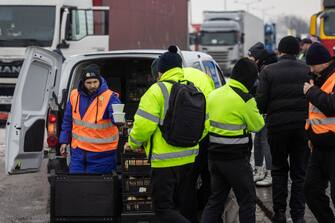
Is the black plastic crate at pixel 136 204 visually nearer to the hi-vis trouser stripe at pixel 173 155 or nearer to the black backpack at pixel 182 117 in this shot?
the hi-vis trouser stripe at pixel 173 155

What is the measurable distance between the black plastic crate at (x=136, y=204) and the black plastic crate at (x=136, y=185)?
7cm

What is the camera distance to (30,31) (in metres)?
16.5

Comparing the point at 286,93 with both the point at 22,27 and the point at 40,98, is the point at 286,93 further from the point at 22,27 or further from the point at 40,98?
→ the point at 22,27

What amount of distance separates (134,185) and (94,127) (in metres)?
0.70

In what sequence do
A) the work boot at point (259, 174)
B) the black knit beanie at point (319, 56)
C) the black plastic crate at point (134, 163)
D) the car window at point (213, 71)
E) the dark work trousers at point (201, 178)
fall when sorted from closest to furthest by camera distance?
the black knit beanie at point (319, 56) → the dark work trousers at point (201, 178) → the black plastic crate at point (134, 163) → the car window at point (213, 71) → the work boot at point (259, 174)

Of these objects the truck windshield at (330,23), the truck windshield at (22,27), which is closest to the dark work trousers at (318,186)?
the truck windshield at (22,27)

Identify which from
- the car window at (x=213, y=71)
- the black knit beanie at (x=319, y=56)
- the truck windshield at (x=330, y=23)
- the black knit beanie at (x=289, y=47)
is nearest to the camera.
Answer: the black knit beanie at (x=319, y=56)

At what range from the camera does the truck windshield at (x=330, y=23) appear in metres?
19.9

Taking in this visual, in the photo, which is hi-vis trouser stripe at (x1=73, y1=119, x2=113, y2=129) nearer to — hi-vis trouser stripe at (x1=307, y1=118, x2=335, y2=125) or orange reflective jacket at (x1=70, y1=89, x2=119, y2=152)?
orange reflective jacket at (x1=70, y1=89, x2=119, y2=152)

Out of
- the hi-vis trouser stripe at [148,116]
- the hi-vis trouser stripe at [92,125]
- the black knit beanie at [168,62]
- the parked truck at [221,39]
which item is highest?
the black knit beanie at [168,62]

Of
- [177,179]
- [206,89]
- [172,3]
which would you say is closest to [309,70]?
[206,89]

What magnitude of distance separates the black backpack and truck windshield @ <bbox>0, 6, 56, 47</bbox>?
1080 cm

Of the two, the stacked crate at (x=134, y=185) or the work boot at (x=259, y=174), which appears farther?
the work boot at (x=259, y=174)

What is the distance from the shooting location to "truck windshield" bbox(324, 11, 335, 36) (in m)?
19.9
